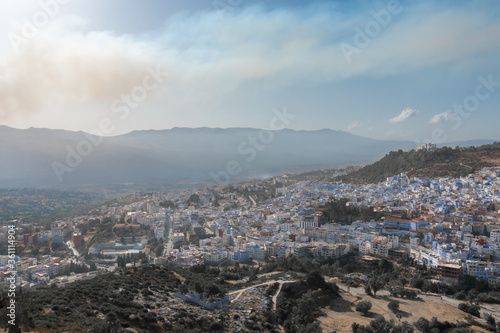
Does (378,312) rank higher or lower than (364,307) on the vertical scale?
lower

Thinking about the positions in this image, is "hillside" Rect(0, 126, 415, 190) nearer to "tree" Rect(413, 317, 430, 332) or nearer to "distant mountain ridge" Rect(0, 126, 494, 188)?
"distant mountain ridge" Rect(0, 126, 494, 188)

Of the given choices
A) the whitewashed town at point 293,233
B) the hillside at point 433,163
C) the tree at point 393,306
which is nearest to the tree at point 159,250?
the whitewashed town at point 293,233

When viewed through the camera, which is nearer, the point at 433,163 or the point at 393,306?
the point at 393,306

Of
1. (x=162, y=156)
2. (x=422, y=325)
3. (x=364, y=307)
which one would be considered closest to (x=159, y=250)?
(x=364, y=307)

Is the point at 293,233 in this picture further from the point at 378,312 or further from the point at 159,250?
the point at 378,312

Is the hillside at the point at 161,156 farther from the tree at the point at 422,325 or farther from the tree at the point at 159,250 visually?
the tree at the point at 422,325

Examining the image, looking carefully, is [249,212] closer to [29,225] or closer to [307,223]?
[307,223]

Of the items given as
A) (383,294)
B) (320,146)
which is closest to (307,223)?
(383,294)

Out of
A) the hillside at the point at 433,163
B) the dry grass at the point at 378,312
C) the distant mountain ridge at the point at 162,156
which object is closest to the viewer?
the dry grass at the point at 378,312
